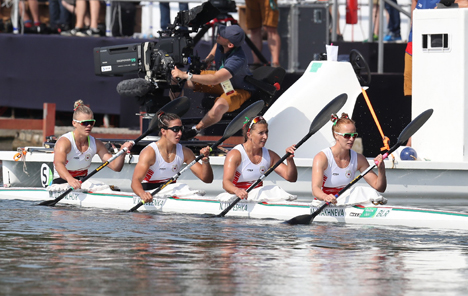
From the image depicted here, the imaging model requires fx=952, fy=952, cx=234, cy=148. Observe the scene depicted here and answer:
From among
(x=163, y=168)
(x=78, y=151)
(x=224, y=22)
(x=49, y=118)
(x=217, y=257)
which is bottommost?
(x=217, y=257)

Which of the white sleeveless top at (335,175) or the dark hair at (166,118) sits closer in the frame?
the white sleeveless top at (335,175)

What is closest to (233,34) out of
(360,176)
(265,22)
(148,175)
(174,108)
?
(174,108)

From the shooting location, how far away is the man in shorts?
13781mm

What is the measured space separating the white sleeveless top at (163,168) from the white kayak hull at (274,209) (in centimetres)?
32

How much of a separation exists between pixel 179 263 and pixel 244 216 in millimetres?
2769

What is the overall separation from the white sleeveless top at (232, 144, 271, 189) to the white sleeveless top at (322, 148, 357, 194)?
741mm

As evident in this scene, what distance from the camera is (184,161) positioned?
34.4 feet

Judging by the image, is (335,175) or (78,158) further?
(78,158)

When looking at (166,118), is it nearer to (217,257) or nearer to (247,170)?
(247,170)

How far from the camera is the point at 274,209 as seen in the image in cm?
952

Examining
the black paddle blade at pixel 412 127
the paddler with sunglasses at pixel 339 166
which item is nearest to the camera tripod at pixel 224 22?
the paddler with sunglasses at pixel 339 166

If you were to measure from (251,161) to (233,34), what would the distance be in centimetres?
180

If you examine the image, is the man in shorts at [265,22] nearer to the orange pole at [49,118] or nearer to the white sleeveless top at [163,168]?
the orange pole at [49,118]

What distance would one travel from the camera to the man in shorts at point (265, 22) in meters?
13.8
